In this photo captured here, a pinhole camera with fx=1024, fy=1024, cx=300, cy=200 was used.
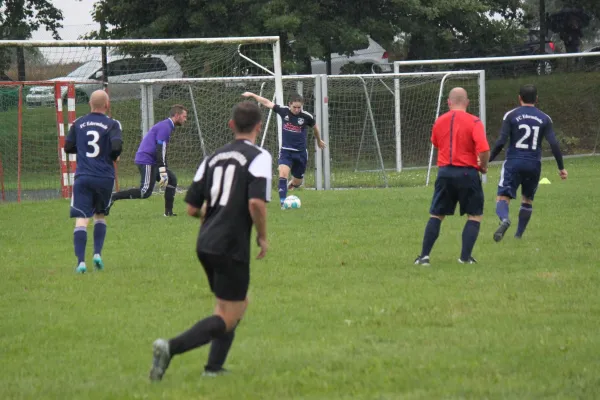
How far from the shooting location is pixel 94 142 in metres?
10.5

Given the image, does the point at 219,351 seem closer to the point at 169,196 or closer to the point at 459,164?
the point at 459,164

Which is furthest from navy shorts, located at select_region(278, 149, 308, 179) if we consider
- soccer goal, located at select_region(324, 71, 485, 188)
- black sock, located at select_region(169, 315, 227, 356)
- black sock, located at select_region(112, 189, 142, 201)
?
black sock, located at select_region(169, 315, 227, 356)

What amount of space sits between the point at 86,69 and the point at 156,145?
463 cm

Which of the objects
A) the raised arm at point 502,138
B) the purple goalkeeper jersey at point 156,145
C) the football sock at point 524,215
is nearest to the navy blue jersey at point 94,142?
the raised arm at point 502,138

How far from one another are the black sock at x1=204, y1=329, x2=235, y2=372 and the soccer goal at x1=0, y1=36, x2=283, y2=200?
12665mm

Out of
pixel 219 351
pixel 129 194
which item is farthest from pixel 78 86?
pixel 219 351

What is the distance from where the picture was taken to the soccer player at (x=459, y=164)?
1025 centimetres

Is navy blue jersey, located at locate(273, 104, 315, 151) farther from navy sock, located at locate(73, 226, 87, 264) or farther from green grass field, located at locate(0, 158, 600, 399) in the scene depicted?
navy sock, located at locate(73, 226, 87, 264)

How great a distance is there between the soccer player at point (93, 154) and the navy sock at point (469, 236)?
3.64 meters

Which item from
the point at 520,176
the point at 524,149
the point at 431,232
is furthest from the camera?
the point at 520,176

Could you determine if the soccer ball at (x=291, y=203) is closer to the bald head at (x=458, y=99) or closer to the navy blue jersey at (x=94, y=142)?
the navy blue jersey at (x=94, y=142)

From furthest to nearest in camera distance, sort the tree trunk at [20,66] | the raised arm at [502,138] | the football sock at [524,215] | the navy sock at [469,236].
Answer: the tree trunk at [20,66] → the football sock at [524,215] → the raised arm at [502,138] → the navy sock at [469,236]

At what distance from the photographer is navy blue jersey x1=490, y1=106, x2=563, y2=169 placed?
1219 centimetres

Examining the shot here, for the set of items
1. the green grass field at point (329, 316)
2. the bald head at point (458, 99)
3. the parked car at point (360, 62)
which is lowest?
the green grass field at point (329, 316)
